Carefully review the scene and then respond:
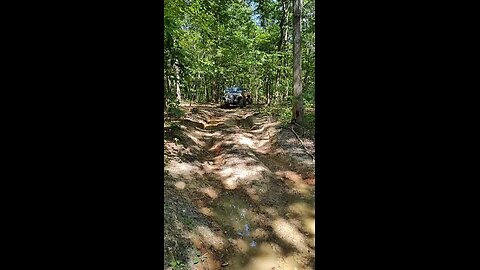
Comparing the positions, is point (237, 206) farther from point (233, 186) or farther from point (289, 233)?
point (289, 233)

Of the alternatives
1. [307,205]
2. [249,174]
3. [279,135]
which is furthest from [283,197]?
[279,135]

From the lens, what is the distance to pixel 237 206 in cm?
529

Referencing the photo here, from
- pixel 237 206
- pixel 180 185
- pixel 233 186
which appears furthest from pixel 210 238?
pixel 233 186

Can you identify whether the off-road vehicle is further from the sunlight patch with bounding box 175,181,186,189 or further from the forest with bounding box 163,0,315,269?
the sunlight patch with bounding box 175,181,186,189

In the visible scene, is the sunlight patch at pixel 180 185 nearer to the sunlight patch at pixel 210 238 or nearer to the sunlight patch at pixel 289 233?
the sunlight patch at pixel 210 238

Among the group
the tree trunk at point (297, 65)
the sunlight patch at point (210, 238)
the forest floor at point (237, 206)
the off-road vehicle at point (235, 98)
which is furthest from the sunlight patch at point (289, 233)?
the off-road vehicle at point (235, 98)

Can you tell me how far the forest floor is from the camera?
4.06m
